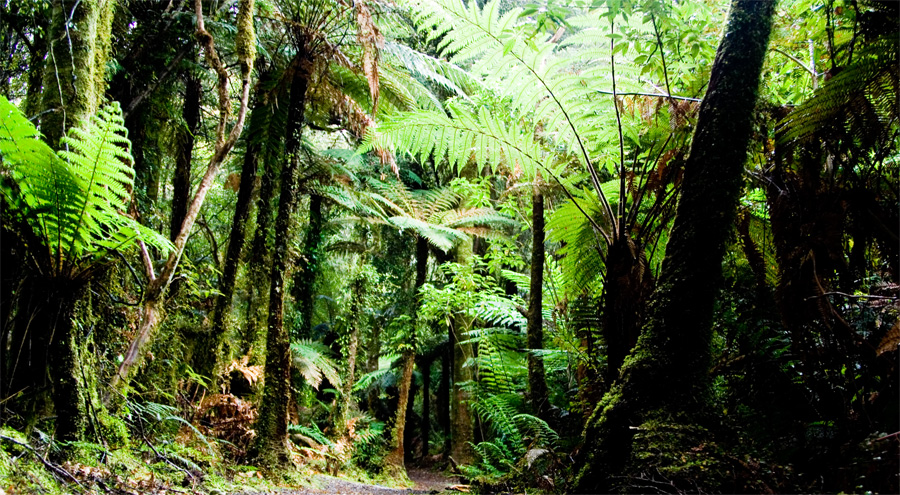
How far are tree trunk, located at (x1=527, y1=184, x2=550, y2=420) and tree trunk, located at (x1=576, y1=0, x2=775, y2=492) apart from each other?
76.2 inches

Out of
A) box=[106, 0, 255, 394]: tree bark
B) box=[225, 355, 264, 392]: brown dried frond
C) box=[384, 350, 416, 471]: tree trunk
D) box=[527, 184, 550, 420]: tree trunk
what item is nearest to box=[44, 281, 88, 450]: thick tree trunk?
box=[106, 0, 255, 394]: tree bark

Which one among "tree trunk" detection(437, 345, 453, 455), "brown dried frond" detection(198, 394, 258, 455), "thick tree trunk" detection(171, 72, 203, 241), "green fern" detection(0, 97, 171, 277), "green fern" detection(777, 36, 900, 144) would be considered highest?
"thick tree trunk" detection(171, 72, 203, 241)

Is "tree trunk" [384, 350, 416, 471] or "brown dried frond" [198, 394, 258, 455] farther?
"tree trunk" [384, 350, 416, 471]

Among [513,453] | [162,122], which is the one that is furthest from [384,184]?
[513,453]

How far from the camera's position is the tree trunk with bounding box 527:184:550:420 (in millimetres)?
3420

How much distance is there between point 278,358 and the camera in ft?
12.8

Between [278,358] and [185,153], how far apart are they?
3.58 metres

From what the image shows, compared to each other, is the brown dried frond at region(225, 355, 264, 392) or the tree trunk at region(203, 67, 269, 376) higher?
the tree trunk at region(203, 67, 269, 376)

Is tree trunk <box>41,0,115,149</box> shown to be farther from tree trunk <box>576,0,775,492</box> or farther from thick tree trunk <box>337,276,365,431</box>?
thick tree trunk <box>337,276,365,431</box>

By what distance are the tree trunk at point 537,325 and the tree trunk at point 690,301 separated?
6.35 feet

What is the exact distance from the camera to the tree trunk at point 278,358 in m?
3.77

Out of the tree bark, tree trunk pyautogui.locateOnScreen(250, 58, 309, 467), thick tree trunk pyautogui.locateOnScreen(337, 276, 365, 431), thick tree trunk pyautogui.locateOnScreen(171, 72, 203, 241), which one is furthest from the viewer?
thick tree trunk pyautogui.locateOnScreen(337, 276, 365, 431)

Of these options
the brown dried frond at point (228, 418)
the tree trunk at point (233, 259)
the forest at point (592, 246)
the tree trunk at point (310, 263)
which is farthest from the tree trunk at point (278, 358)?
the tree trunk at point (310, 263)

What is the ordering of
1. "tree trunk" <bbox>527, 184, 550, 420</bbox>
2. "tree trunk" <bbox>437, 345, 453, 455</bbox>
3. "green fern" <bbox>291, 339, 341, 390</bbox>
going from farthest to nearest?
"tree trunk" <bbox>437, 345, 453, 455</bbox> → "green fern" <bbox>291, 339, 341, 390</bbox> → "tree trunk" <bbox>527, 184, 550, 420</bbox>
